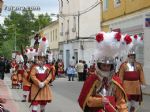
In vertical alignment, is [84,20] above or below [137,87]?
above

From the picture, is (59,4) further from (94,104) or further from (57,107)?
(94,104)

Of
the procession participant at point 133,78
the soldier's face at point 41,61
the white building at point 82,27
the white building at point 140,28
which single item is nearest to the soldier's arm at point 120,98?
the soldier's face at point 41,61

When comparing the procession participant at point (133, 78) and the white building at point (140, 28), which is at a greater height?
the white building at point (140, 28)

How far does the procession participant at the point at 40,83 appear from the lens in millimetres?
11883

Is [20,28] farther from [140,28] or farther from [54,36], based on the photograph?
[140,28]

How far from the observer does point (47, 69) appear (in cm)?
1213

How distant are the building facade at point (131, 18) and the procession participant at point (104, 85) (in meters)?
16.9

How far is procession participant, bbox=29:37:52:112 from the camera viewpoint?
468 inches

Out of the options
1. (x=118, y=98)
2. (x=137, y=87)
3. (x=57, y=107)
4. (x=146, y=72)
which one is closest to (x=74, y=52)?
(x=146, y=72)

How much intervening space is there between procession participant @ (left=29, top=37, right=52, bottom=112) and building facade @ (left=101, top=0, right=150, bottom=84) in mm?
12050

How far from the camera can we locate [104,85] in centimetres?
672

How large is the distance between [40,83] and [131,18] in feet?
61.8

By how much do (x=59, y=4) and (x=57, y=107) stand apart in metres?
44.2

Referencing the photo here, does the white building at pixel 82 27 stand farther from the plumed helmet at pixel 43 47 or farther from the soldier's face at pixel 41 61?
the soldier's face at pixel 41 61
